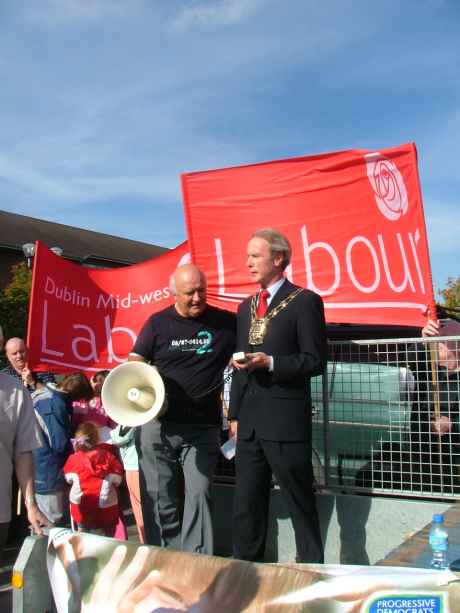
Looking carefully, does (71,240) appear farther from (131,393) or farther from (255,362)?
(255,362)

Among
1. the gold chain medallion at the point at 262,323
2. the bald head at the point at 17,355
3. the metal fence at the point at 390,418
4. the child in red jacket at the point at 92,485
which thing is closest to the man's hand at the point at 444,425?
the metal fence at the point at 390,418

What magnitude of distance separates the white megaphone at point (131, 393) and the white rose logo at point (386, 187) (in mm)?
2290

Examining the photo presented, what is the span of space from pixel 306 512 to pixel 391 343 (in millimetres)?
1420

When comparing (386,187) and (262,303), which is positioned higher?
(386,187)

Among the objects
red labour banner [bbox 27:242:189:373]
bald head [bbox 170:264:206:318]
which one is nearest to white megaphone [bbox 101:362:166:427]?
bald head [bbox 170:264:206:318]

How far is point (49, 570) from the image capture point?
106 inches

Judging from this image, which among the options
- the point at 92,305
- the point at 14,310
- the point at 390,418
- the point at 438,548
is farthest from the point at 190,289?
the point at 14,310

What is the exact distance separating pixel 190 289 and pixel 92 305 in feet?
9.13

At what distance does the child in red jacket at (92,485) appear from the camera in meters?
5.36

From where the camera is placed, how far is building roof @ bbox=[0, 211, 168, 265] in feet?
134

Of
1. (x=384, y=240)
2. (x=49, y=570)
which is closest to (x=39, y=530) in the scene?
(x=49, y=570)

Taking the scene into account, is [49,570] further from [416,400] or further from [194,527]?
[416,400]

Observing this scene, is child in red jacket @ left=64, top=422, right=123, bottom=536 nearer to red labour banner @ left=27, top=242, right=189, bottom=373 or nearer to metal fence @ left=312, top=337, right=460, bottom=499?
red labour banner @ left=27, top=242, right=189, bottom=373

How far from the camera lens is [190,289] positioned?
453 centimetres
